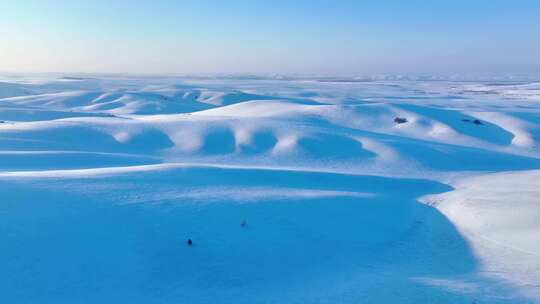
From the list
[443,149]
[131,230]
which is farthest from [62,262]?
[443,149]

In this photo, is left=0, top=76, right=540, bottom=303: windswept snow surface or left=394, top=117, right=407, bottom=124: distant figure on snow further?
left=394, top=117, right=407, bottom=124: distant figure on snow

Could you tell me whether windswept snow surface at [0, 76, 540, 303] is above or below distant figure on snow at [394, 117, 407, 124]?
above

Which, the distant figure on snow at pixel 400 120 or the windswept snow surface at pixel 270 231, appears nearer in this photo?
the windswept snow surface at pixel 270 231

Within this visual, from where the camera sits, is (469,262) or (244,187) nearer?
(469,262)

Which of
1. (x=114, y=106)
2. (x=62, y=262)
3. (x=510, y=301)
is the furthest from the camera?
(x=114, y=106)

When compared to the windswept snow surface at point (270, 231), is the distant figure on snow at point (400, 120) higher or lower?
lower

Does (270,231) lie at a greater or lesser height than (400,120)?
greater

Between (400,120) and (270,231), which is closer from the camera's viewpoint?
(270,231)

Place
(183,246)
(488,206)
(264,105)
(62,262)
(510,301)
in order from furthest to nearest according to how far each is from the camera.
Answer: (264,105)
(488,206)
(183,246)
(62,262)
(510,301)

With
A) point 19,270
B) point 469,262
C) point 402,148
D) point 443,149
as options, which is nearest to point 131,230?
point 19,270

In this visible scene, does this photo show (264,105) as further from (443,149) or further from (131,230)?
(131,230)
